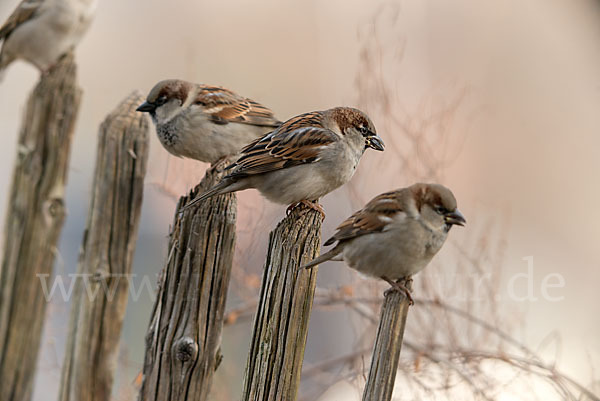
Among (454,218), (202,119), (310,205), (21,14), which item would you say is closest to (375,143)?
(310,205)

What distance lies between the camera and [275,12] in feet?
22.6

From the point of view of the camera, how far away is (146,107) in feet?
10.5

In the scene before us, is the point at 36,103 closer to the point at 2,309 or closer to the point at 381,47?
the point at 2,309

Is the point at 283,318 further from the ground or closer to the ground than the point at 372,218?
closer to the ground

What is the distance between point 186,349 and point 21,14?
3339 mm

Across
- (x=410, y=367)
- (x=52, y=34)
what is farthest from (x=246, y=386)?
(x=52, y=34)

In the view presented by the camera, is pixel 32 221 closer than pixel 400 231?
No

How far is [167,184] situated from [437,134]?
144 cm

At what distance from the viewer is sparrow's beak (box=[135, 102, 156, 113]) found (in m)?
3.12

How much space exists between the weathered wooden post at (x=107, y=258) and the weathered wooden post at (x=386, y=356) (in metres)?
1.32

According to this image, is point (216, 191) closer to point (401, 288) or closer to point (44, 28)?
point (401, 288)

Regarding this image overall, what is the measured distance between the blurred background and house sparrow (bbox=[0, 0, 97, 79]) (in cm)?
74

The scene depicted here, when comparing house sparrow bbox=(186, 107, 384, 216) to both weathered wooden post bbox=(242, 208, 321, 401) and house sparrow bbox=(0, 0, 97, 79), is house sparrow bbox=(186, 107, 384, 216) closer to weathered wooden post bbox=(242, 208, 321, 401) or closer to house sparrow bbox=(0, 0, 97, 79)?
weathered wooden post bbox=(242, 208, 321, 401)

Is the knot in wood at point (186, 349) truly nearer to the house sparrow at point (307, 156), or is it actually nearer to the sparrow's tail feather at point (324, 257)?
the sparrow's tail feather at point (324, 257)
